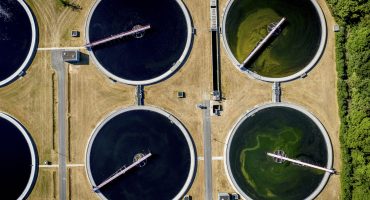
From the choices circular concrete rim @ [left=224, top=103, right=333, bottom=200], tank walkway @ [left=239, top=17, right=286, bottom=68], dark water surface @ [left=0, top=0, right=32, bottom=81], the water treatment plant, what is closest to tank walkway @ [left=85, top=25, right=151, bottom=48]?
the water treatment plant

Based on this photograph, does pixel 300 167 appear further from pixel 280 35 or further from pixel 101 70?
pixel 101 70

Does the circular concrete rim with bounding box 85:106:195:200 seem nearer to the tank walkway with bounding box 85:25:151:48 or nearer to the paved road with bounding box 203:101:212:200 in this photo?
the paved road with bounding box 203:101:212:200

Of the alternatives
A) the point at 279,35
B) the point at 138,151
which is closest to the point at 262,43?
the point at 279,35

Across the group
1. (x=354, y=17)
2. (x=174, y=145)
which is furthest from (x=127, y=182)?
(x=354, y=17)

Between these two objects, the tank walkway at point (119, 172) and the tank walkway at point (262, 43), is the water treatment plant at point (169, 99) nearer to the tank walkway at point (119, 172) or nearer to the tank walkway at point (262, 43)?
the tank walkway at point (262, 43)

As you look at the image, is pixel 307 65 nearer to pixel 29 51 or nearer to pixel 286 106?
pixel 286 106
